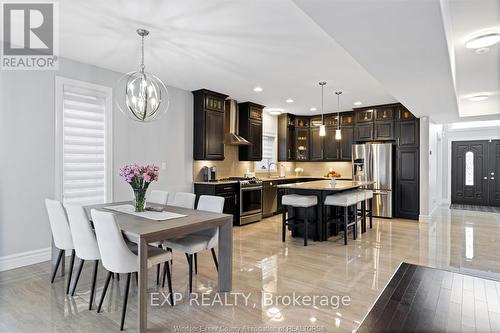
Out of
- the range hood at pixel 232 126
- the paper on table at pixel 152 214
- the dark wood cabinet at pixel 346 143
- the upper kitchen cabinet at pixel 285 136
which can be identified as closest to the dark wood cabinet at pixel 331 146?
the dark wood cabinet at pixel 346 143

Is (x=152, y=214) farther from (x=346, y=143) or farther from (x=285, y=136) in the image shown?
(x=346, y=143)

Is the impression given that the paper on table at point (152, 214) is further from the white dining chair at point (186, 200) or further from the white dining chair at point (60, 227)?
the white dining chair at point (186, 200)

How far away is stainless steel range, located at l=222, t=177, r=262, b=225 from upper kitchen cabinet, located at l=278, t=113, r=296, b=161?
1.80 metres

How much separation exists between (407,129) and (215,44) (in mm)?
5231

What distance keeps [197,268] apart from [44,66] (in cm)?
325

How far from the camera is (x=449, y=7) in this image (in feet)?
8.14

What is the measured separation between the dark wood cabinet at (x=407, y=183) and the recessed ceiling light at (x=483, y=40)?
3.85 meters

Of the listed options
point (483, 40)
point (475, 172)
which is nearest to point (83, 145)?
point (483, 40)

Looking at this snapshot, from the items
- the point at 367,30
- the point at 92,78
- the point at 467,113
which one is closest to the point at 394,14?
the point at 367,30

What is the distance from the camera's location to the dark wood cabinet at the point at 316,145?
818 centimetres

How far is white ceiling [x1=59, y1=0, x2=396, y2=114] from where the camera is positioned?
2680mm

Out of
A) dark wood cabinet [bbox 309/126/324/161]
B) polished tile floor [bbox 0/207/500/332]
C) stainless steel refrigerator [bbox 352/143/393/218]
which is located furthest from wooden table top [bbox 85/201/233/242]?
dark wood cabinet [bbox 309/126/324/161]

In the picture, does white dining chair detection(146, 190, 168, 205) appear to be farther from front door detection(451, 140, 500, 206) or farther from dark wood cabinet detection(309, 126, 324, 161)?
front door detection(451, 140, 500, 206)

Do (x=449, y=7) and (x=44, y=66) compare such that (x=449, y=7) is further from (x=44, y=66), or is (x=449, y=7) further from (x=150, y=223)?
(x=44, y=66)
